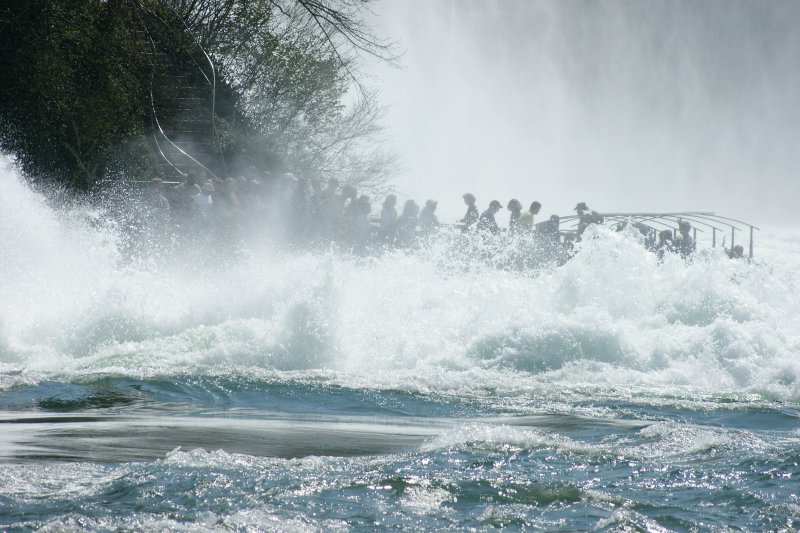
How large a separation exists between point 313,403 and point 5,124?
11.3 m

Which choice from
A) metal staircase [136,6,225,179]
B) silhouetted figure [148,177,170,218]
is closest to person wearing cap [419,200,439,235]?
silhouetted figure [148,177,170,218]

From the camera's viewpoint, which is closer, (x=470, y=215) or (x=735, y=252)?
(x=470, y=215)

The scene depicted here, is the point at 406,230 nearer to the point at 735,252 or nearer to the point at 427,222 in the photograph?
the point at 427,222

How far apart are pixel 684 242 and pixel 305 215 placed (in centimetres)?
762

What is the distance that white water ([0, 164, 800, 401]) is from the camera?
447 inches

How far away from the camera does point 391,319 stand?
46.8 feet

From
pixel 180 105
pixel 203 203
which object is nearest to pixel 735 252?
pixel 203 203

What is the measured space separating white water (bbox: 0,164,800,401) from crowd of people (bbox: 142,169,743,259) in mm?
559

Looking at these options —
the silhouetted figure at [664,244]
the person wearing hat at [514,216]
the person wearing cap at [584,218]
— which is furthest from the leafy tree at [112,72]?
the silhouetted figure at [664,244]

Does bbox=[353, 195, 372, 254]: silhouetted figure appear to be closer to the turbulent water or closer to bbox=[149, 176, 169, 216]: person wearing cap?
the turbulent water

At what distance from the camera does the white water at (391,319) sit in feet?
37.2

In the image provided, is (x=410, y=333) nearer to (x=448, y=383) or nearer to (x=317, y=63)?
(x=448, y=383)

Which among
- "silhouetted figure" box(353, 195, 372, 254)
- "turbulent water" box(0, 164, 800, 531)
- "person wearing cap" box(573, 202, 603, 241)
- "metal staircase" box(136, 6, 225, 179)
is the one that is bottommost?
"turbulent water" box(0, 164, 800, 531)

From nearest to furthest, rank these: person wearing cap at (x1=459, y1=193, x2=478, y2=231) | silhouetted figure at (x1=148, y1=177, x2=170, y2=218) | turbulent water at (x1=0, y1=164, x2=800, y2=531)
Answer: turbulent water at (x1=0, y1=164, x2=800, y2=531) → silhouetted figure at (x1=148, y1=177, x2=170, y2=218) → person wearing cap at (x1=459, y1=193, x2=478, y2=231)
